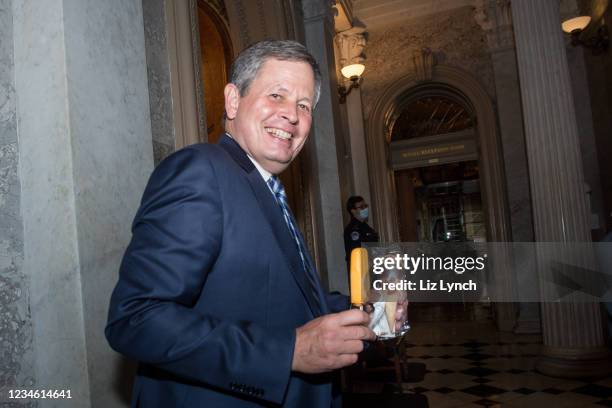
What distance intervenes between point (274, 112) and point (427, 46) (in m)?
9.29

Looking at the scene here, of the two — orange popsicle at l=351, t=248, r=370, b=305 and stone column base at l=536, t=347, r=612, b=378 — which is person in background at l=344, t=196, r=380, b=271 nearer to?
stone column base at l=536, t=347, r=612, b=378

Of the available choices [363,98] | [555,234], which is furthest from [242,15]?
[363,98]

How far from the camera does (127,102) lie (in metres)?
1.95

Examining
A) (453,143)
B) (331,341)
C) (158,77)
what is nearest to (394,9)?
(453,143)

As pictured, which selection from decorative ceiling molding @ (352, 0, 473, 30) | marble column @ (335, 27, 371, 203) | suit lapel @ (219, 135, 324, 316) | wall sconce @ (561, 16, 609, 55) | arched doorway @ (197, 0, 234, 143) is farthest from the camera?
marble column @ (335, 27, 371, 203)

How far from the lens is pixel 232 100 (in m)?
1.51

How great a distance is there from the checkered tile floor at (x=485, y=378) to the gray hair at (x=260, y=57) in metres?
3.55

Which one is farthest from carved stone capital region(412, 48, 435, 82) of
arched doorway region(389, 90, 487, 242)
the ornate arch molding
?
arched doorway region(389, 90, 487, 242)

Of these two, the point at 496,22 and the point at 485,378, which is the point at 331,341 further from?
the point at 496,22

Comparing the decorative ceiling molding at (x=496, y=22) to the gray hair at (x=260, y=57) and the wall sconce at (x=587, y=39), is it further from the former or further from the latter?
the gray hair at (x=260, y=57)

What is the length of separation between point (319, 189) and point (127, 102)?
356 cm

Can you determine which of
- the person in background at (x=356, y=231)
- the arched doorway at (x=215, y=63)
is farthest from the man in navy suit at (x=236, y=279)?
the arched doorway at (x=215, y=63)

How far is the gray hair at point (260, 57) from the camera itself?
1400mm

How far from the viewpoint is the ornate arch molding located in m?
8.84
